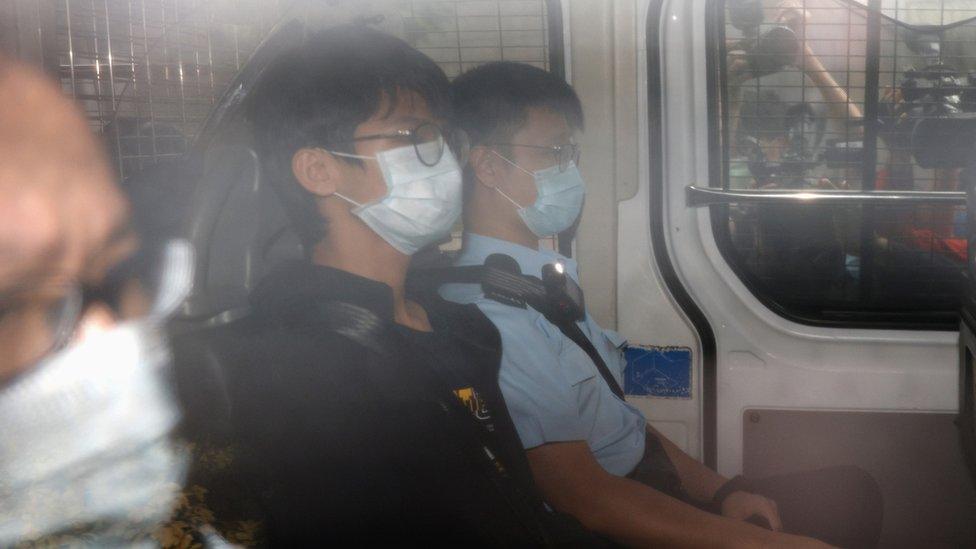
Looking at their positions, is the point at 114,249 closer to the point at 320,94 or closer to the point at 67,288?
the point at 67,288

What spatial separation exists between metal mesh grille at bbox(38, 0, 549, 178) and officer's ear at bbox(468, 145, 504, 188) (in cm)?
24

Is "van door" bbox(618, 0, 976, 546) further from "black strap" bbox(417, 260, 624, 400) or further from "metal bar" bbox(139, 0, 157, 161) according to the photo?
"metal bar" bbox(139, 0, 157, 161)

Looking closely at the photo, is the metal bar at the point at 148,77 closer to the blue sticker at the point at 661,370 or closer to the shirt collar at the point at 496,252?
the shirt collar at the point at 496,252

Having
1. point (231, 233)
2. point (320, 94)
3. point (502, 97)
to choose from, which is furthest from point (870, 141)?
point (231, 233)

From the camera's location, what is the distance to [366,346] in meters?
1.47

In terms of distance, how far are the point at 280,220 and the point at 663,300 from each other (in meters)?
0.78

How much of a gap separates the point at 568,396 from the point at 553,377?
4cm

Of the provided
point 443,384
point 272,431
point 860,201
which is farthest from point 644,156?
point 272,431

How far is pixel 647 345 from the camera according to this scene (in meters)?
2.04

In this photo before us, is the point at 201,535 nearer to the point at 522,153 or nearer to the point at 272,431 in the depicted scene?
the point at 272,431

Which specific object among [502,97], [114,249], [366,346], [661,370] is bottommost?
[661,370]

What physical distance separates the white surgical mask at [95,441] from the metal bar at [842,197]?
106 centimetres

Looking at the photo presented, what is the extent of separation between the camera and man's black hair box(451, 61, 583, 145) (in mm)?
1857

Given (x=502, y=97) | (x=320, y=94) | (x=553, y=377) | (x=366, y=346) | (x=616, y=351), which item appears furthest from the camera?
(x=616, y=351)
